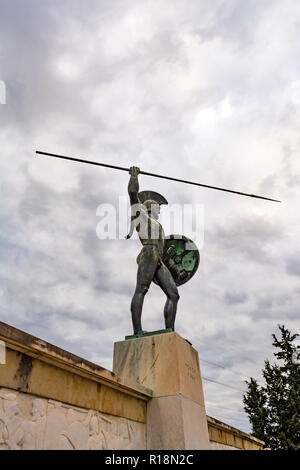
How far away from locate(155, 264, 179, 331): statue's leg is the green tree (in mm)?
20414

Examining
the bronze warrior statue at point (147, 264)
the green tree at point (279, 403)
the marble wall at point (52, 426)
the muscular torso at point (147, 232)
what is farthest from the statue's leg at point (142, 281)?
the green tree at point (279, 403)

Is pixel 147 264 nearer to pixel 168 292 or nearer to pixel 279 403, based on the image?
pixel 168 292

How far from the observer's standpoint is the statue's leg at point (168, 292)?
20.1 ft

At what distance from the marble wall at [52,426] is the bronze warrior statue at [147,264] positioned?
201cm

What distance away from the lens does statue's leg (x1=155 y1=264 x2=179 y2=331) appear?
241 inches

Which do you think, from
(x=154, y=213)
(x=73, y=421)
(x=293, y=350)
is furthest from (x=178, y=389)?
(x=293, y=350)

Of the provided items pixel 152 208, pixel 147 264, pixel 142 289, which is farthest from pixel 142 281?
pixel 152 208

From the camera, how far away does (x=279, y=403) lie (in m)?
23.5

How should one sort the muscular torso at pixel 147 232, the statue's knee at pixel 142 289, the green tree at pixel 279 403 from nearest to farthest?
the statue's knee at pixel 142 289
the muscular torso at pixel 147 232
the green tree at pixel 279 403

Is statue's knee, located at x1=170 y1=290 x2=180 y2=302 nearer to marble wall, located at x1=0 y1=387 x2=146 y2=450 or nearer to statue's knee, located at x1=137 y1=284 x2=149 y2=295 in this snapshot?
statue's knee, located at x1=137 y1=284 x2=149 y2=295

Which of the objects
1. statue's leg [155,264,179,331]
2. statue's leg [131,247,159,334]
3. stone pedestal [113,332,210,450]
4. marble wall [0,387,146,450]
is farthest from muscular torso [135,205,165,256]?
marble wall [0,387,146,450]

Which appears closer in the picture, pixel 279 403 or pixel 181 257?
pixel 181 257

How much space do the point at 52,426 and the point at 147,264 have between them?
3401mm

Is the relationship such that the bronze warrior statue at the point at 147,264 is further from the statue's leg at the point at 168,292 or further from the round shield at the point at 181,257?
the round shield at the point at 181,257
